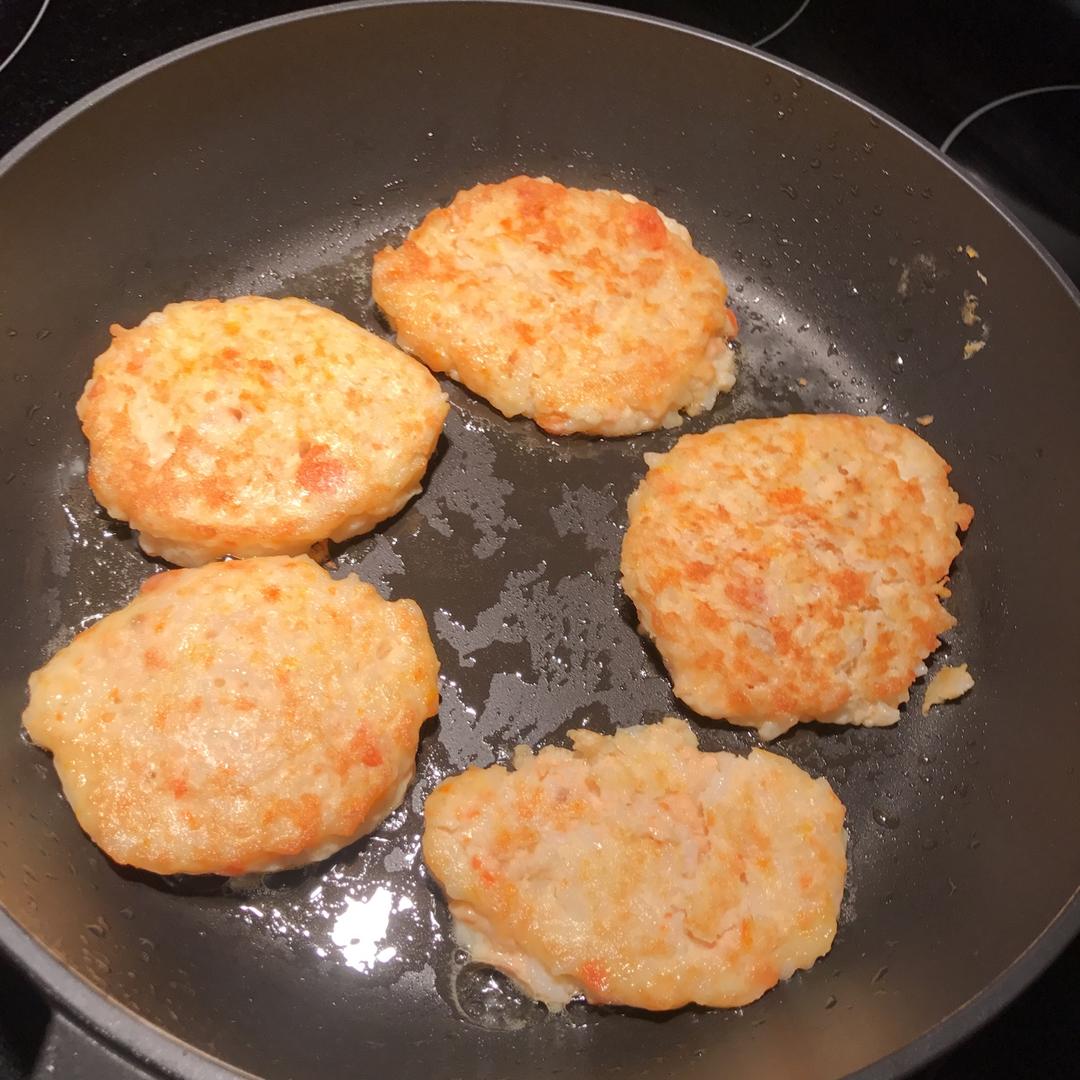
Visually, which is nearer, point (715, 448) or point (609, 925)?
point (609, 925)

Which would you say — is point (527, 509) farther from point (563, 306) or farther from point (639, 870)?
point (639, 870)

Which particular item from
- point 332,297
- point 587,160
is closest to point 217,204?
point 332,297

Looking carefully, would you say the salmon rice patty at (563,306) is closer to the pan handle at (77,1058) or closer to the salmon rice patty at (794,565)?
the salmon rice patty at (794,565)

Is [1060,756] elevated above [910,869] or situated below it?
above

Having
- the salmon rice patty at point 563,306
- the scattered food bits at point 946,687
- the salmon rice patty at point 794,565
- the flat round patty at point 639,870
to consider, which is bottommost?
the flat round patty at point 639,870

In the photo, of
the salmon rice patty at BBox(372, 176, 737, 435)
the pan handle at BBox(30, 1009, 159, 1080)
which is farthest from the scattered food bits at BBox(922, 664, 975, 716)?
the pan handle at BBox(30, 1009, 159, 1080)

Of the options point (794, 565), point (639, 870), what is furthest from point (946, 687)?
point (639, 870)

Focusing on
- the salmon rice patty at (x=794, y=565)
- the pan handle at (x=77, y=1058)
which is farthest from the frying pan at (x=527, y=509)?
the salmon rice patty at (x=794, y=565)

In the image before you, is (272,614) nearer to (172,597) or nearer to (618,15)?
(172,597)
